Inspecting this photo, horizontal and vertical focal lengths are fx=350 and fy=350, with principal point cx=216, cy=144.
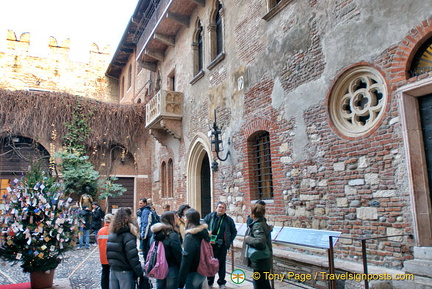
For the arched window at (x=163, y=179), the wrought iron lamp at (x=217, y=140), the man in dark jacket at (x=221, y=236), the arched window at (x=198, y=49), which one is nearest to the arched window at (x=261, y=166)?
the wrought iron lamp at (x=217, y=140)

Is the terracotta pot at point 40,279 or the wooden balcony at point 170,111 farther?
the wooden balcony at point 170,111

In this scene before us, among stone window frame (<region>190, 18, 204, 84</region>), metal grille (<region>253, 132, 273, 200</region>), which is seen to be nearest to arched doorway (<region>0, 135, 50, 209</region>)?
stone window frame (<region>190, 18, 204, 84</region>)

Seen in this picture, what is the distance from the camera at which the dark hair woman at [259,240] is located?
4.40 meters

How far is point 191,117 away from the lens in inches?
470

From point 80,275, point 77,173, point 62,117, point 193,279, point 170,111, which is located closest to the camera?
point 193,279

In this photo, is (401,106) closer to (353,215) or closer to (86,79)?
(353,215)

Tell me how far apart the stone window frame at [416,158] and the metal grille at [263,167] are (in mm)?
3492

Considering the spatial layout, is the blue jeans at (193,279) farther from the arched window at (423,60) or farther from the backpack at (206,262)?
the arched window at (423,60)

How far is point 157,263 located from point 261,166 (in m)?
4.70

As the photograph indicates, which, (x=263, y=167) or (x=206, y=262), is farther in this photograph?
(x=263, y=167)

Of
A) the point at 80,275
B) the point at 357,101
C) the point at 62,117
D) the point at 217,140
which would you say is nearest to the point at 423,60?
the point at 357,101

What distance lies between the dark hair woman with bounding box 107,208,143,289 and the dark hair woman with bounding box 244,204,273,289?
1.43 metres

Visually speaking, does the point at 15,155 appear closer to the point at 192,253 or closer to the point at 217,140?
the point at 217,140

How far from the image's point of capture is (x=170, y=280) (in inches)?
170
